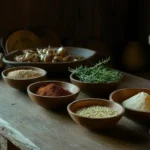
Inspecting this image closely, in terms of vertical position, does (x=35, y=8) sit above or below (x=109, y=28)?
above

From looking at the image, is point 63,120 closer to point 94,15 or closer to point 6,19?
point 6,19

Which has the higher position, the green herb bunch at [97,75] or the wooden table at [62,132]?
the green herb bunch at [97,75]

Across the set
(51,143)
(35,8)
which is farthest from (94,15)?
(51,143)

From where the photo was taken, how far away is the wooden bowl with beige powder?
1.41 meters

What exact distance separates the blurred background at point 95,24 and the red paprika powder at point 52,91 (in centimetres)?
97

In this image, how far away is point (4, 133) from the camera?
1178 mm

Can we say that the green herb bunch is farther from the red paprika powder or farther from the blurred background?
the blurred background

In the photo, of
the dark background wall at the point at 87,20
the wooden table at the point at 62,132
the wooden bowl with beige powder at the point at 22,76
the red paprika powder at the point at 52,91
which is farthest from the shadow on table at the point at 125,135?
the dark background wall at the point at 87,20

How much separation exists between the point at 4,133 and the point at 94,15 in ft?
4.90

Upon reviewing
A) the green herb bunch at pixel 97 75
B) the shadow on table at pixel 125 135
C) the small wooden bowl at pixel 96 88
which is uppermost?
the green herb bunch at pixel 97 75

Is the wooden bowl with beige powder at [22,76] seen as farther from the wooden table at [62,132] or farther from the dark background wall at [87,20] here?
the dark background wall at [87,20]

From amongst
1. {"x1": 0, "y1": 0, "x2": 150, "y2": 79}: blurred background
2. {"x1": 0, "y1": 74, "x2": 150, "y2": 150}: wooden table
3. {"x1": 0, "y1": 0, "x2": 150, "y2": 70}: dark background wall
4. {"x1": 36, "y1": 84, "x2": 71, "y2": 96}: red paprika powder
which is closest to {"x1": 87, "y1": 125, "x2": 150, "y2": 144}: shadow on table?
{"x1": 0, "y1": 74, "x2": 150, "y2": 150}: wooden table

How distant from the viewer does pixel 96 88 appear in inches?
52.9

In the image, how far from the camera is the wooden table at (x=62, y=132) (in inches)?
39.9
